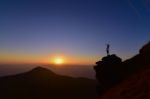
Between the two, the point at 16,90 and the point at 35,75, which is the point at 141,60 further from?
the point at 35,75

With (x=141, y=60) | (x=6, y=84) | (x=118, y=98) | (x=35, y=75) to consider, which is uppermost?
(x=35, y=75)

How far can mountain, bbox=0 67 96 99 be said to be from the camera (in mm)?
93375

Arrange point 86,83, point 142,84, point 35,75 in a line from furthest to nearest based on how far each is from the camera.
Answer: point 35,75 → point 86,83 → point 142,84

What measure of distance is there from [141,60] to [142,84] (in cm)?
1606

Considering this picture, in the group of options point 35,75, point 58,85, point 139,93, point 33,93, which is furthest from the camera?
point 35,75

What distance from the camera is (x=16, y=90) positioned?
3910 inches

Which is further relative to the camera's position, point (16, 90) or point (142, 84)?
point (16, 90)

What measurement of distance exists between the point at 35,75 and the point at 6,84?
1803cm

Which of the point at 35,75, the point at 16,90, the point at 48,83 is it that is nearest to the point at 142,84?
the point at 16,90

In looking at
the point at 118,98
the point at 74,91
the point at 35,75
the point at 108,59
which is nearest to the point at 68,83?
the point at 74,91

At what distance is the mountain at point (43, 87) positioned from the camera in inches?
3676

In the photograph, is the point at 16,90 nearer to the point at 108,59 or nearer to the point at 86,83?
the point at 86,83

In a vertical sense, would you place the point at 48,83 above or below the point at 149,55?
above

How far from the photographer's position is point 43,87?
105 metres
